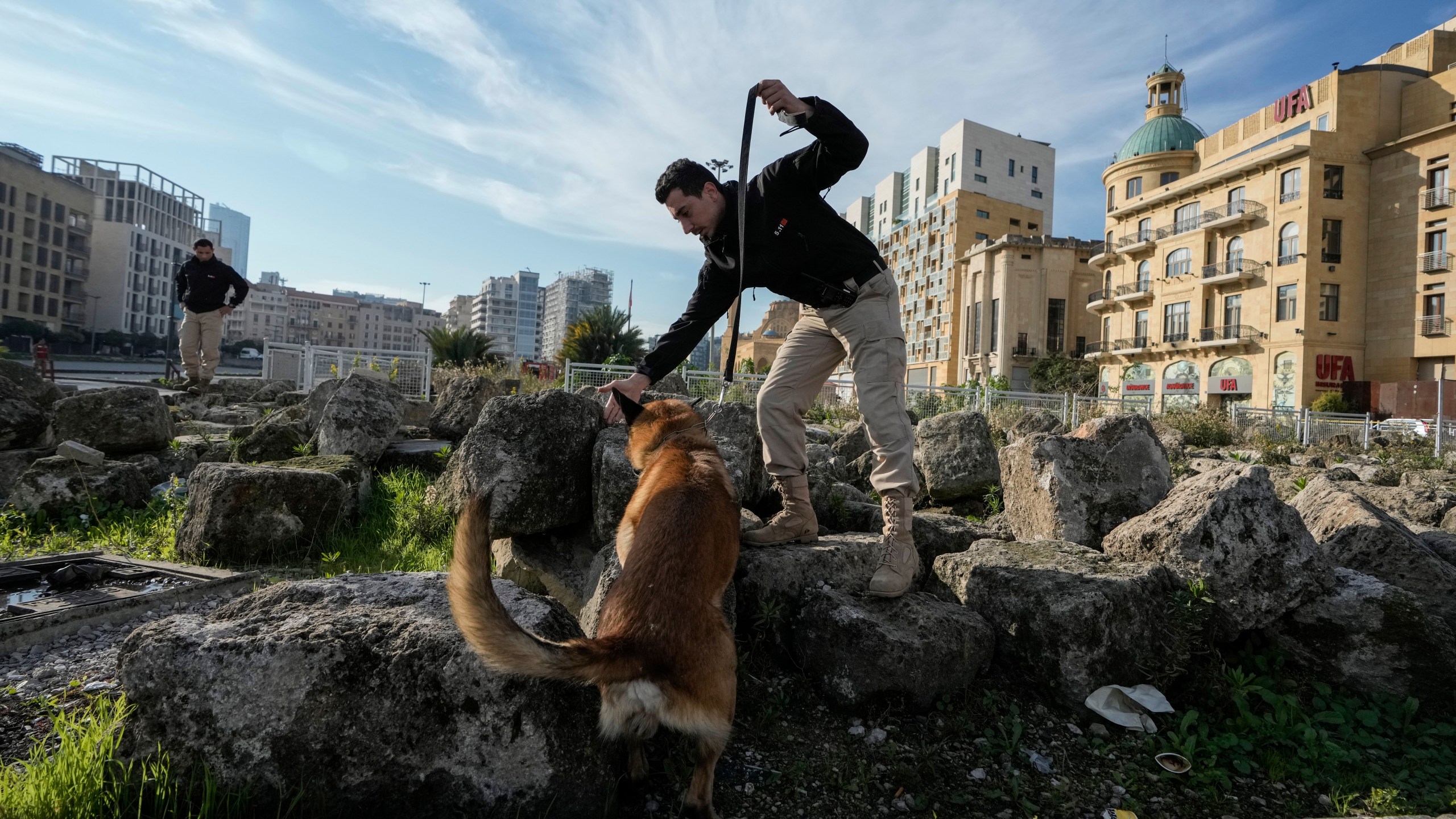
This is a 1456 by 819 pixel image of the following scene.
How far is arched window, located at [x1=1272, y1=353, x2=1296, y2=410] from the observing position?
116 ft

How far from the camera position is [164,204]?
109188mm

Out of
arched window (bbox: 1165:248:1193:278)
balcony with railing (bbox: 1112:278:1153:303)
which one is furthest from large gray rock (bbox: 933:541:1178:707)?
balcony with railing (bbox: 1112:278:1153:303)

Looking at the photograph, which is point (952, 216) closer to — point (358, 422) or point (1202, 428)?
point (1202, 428)

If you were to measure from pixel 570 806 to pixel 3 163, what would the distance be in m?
95.2

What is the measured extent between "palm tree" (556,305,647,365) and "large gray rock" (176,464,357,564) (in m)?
38.2

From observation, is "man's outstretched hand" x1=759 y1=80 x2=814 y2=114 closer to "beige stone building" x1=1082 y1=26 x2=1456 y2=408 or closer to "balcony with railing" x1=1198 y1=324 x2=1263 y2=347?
"beige stone building" x1=1082 y1=26 x2=1456 y2=408

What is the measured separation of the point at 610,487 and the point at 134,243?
384 ft

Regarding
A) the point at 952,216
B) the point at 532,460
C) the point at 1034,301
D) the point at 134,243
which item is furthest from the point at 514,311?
the point at 532,460

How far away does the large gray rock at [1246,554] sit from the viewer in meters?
3.39

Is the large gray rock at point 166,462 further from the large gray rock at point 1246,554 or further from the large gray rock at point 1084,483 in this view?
the large gray rock at point 1246,554

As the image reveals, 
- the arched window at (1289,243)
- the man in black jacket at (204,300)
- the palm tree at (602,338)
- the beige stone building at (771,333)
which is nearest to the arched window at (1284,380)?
the arched window at (1289,243)

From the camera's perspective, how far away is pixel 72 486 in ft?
18.7

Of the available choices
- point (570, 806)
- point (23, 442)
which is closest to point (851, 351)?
point (570, 806)

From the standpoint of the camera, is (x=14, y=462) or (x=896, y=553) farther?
(x=14, y=462)
